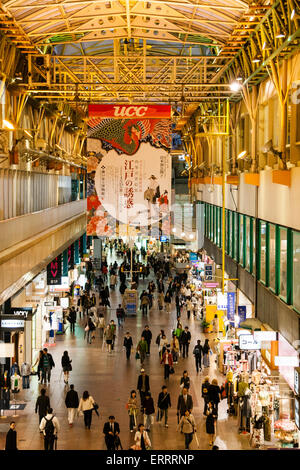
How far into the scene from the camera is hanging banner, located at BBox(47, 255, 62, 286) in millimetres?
30906

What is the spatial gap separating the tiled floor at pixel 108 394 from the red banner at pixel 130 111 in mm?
8349

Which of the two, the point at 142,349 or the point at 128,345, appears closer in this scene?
the point at 142,349

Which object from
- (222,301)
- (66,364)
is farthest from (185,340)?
(66,364)

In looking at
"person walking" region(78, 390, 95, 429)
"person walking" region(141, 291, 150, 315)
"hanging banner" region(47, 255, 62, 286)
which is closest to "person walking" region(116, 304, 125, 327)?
"hanging banner" region(47, 255, 62, 286)

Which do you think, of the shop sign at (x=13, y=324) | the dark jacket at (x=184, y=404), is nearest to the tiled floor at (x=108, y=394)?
the dark jacket at (x=184, y=404)

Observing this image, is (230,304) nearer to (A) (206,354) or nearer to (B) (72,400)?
(A) (206,354)

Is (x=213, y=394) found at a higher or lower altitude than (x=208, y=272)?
lower

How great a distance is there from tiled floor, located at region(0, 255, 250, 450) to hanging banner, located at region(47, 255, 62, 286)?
245 cm

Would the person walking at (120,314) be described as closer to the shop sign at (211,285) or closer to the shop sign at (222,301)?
the shop sign at (211,285)

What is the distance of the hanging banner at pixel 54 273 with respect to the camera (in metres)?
30.9

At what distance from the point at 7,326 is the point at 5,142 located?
533 cm

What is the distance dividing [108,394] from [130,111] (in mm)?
8555

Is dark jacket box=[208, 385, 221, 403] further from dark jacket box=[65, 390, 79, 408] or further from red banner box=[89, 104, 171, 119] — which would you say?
red banner box=[89, 104, 171, 119]

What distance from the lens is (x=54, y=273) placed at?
3102 centimetres
